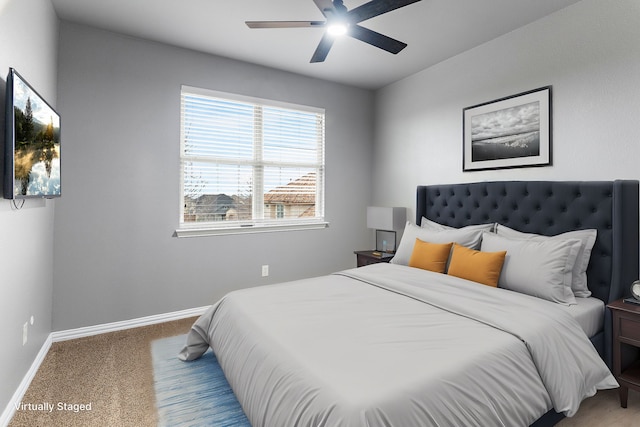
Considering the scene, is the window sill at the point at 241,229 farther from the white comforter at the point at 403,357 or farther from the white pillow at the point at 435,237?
the white comforter at the point at 403,357

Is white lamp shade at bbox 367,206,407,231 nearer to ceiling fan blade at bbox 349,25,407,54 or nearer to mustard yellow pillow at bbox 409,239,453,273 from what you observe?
mustard yellow pillow at bbox 409,239,453,273

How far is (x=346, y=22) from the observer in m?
2.13

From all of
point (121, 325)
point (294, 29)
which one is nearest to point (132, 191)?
point (121, 325)

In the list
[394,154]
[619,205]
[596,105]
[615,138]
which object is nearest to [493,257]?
[619,205]

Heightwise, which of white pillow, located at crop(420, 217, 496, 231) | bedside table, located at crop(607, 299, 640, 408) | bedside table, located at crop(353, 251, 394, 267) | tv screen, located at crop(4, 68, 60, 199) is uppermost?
tv screen, located at crop(4, 68, 60, 199)

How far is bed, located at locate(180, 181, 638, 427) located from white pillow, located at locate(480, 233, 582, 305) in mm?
24

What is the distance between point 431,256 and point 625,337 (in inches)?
50.1

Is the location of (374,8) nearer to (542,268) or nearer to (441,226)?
(542,268)

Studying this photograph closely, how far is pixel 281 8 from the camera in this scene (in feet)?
8.61

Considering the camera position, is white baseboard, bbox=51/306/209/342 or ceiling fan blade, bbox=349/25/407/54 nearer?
ceiling fan blade, bbox=349/25/407/54

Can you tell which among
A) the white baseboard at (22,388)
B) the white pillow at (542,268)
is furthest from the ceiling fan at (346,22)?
the white baseboard at (22,388)

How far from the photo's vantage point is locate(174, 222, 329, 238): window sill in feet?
11.3

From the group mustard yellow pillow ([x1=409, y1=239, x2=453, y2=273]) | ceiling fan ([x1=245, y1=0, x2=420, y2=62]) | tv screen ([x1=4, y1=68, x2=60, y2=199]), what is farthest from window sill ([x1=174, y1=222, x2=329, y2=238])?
ceiling fan ([x1=245, y1=0, x2=420, y2=62])

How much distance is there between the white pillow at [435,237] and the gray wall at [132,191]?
1.46 m
